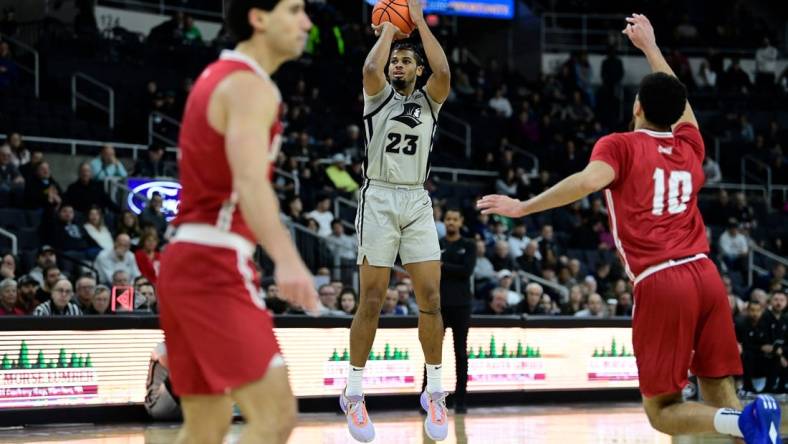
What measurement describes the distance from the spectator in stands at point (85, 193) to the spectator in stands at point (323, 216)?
116 inches

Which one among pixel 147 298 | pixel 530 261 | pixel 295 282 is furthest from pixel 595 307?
pixel 295 282

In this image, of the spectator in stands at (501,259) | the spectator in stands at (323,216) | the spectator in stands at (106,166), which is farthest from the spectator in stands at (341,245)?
the spectator in stands at (106,166)

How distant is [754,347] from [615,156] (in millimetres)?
11660

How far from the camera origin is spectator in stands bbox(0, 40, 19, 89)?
18.6m

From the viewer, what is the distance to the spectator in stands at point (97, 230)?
14.9 meters

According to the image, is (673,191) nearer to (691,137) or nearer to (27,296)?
(691,137)

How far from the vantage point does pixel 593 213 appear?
21.8m

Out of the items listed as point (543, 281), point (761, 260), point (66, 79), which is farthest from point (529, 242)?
point (66, 79)

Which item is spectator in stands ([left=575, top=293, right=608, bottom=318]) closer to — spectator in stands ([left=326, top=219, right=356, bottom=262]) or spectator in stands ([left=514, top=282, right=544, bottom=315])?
spectator in stands ([left=514, top=282, right=544, bottom=315])

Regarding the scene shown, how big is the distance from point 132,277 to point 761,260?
1350 centimetres

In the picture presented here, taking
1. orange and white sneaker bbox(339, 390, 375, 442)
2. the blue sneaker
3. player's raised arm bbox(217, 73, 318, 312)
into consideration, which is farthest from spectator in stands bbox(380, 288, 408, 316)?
player's raised arm bbox(217, 73, 318, 312)

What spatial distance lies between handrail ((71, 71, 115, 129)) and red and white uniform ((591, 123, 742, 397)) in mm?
14414

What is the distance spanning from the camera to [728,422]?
19.8 ft

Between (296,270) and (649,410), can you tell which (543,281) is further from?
(296,270)
